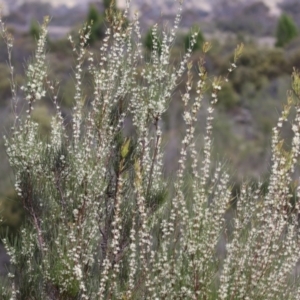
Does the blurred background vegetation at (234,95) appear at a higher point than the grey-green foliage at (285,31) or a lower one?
lower

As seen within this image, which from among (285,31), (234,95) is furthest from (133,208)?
(285,31)

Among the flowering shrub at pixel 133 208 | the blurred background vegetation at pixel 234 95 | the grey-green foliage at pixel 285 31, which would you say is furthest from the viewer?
the grey-green foliage at pixel 285 31

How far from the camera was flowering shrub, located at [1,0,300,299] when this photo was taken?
389cm

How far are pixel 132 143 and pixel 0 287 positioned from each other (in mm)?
1200

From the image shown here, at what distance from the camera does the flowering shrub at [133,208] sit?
12.8 feet

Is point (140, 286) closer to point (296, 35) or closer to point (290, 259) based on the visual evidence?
point (290, 259)

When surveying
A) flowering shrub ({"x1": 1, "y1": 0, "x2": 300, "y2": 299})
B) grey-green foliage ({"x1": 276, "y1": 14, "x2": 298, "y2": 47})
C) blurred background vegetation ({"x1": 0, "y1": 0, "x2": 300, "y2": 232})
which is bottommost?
flowering shrub ({"x1": 1, "y1": 0, "x2": 300, "y2": 299})

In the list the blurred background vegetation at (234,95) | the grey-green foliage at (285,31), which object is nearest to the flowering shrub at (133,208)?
the blurred background vegetation at (234,95)

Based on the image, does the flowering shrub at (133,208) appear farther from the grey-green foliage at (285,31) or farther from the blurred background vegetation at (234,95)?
the grey-green foliage at (285,31)

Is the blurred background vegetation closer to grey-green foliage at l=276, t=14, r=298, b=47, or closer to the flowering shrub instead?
grey-green foliage at l=276, t=14, r=298, b=47

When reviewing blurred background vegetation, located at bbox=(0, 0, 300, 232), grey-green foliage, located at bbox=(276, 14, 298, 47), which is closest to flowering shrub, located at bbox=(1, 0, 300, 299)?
blurred background vegetation, located at bbox=(0, 0, 300, 232)

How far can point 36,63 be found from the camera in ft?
13.9

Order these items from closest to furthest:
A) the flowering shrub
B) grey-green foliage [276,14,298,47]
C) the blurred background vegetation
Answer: the flowering shrub, the blurred background vegetation, grey-green foliage [276,14,298,47]

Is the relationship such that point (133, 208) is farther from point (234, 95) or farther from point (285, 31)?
point (285, 31)
